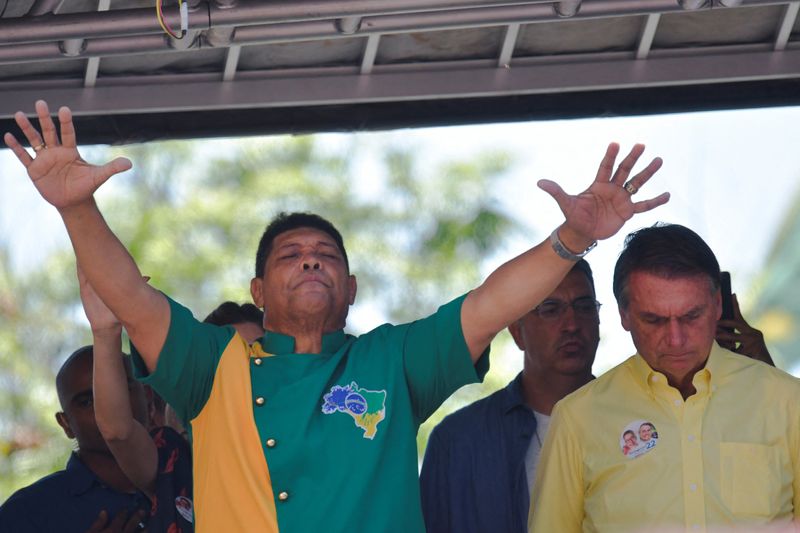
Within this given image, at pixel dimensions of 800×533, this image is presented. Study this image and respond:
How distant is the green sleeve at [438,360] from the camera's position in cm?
349

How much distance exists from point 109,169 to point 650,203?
1.27m

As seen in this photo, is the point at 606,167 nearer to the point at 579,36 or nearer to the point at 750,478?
the point at 750,478

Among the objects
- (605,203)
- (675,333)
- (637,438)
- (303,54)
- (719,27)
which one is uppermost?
(303,54)

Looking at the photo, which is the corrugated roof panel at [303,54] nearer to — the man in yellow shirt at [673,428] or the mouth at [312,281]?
the mouth at [312,281]

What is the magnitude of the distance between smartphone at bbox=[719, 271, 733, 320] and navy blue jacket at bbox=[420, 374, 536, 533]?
71 centimetres

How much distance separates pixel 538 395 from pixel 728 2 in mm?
1390

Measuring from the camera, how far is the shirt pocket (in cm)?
343

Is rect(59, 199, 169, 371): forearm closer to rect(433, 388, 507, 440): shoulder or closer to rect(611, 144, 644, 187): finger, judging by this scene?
rect(611, 144, 644, 187): finger

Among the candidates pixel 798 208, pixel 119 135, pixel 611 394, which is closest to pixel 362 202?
pixel 798 208

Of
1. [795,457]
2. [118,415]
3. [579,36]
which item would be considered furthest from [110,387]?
[579,36]

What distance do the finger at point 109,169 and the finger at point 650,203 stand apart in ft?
3.94

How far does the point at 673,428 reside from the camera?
3.55 metres

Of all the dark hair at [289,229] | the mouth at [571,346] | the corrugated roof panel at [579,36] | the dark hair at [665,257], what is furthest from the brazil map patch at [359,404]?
the corrugated roof panel at [579,36]

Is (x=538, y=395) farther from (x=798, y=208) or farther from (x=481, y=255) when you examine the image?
(x=798, y=208)
